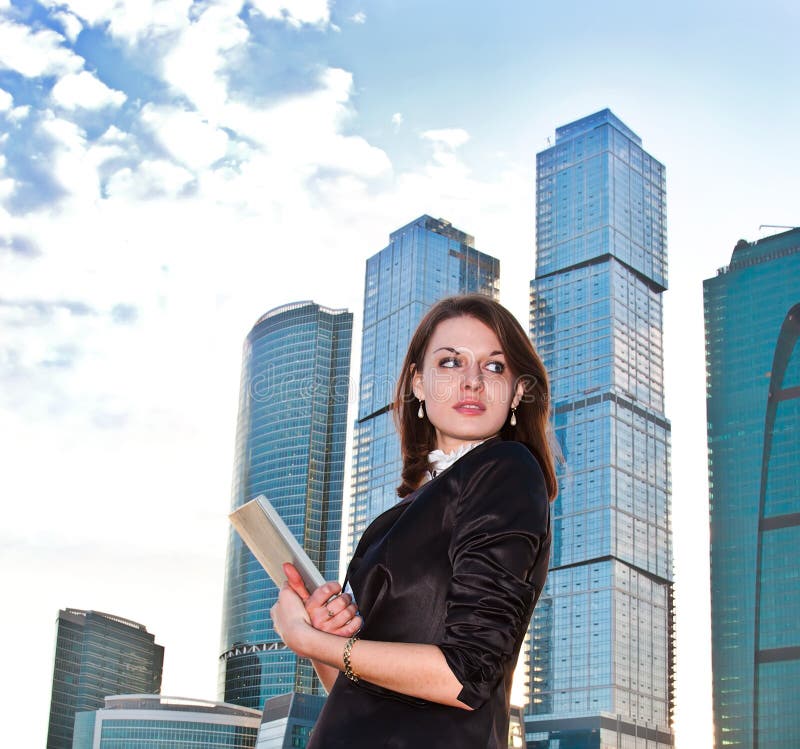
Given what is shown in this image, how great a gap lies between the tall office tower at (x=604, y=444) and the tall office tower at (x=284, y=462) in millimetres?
23506

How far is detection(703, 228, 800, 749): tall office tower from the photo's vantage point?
284 feet

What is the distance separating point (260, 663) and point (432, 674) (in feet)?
→ 365

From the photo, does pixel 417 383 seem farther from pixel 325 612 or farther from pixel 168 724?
pixel 168 724

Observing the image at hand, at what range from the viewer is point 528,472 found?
80.0 inches

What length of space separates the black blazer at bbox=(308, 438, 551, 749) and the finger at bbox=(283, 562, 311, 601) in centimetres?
10

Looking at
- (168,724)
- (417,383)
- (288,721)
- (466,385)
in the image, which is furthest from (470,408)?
(168,724)

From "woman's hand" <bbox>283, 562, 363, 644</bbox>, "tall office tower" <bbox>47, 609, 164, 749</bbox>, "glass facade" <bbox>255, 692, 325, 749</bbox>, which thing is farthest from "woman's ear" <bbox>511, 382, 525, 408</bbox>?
"tall office tower" <bbox>47, 609, 164, 749</bbox>

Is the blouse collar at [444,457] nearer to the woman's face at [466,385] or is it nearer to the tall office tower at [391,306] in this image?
the woman's face at [466,385]

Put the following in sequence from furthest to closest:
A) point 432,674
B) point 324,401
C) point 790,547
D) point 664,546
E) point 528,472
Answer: point 324,401 < point 664,546 < point 790,547 < point 528,472 < point 432,674

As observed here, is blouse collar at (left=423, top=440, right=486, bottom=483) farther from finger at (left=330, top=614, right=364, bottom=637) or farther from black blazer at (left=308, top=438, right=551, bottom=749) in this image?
finger at (left=330, top=614, right=364, bottom=637)

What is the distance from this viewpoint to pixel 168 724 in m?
89.4

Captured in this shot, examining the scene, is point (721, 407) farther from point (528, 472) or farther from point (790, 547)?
point (528, 472)

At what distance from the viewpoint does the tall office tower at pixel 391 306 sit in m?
107

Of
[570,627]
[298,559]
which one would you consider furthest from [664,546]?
[298,559]
